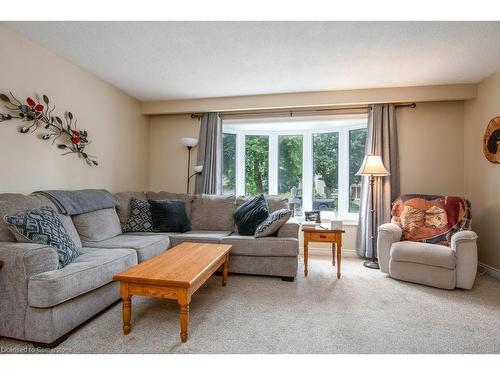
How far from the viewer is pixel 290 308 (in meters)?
2.07

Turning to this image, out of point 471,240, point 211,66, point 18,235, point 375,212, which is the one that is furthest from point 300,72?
point 18,235

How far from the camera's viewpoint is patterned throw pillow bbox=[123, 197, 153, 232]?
3080 mm

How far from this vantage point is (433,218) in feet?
9.53

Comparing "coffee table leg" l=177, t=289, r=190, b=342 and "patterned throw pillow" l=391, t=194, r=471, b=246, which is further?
"patterned throw pillow" l=391, t=194, r=471, b=246

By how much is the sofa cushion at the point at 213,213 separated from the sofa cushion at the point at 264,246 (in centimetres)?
58

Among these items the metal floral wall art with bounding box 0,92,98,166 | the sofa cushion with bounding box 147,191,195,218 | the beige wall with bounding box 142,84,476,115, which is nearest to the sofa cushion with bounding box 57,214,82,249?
the metal floral wall art with bounding box 0,92,98,166

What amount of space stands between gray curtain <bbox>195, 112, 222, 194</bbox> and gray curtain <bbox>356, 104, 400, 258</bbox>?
7.13 feet

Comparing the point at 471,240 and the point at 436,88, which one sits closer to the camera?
the point at 471,240

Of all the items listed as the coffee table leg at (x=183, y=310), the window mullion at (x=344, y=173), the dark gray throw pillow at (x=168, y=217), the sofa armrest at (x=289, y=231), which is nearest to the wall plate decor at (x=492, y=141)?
the window mullion at (x=344, y=173)

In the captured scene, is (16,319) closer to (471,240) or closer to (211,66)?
(211,66)

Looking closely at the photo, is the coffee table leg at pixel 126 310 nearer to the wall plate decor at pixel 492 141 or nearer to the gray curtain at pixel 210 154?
the gray curtain at pixel 210 154

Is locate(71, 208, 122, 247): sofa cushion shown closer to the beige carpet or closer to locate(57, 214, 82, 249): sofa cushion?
locate(57, 214, 82, 249): sofa cushion

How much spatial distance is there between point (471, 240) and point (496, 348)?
1.13 meters

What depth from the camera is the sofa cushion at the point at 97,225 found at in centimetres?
250
